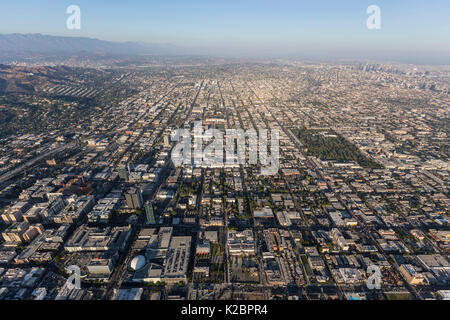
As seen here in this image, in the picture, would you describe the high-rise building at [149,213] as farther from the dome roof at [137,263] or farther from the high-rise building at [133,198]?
the dome roof at [137,263]

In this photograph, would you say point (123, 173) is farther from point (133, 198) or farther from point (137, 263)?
point (137, 263)

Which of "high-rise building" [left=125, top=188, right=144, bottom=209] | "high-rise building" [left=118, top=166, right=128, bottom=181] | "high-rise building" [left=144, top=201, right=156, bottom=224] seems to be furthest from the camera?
"high-rise building" [left=118, top=166, right=128, bottom=181]

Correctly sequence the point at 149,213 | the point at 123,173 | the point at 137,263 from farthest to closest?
the point at 123,173 < the point at 149,213 < the point at 137,263

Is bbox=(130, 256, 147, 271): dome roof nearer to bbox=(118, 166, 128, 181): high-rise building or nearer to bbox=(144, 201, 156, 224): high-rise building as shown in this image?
bbox=(144, 201, 156, 224): high-rise building

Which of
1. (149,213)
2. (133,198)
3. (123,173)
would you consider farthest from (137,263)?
(123,173)

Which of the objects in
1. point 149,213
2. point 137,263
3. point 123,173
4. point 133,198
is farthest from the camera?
point 123,173

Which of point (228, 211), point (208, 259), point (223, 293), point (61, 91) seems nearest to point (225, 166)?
point (228, 211)

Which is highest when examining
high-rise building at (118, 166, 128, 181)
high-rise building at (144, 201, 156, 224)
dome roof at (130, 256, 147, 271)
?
high-rise building at (118, 166, 128, 181)

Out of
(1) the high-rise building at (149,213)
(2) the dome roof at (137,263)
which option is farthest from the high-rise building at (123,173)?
(2) the dome roof at (137,263)

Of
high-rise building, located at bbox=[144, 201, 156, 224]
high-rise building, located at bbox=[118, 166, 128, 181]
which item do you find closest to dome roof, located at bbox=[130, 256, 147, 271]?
high-rise building, located at bbox=[144, 201, 156, 224]
